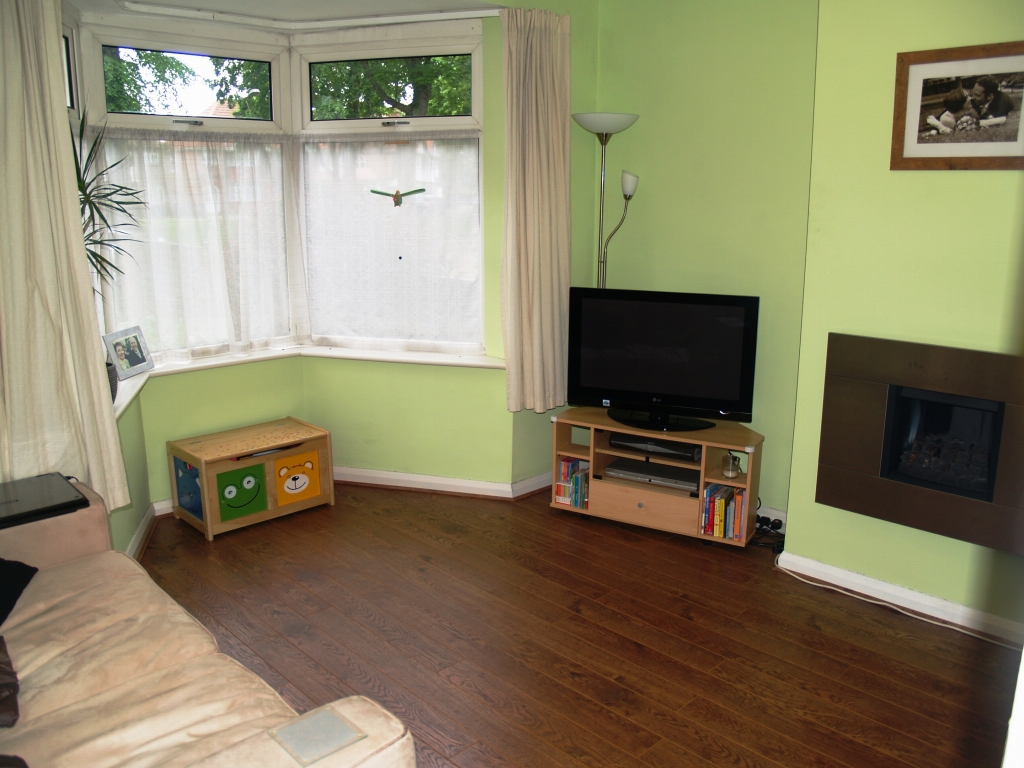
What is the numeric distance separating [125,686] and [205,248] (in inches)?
108

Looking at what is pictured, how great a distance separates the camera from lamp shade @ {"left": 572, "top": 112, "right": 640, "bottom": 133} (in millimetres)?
3807

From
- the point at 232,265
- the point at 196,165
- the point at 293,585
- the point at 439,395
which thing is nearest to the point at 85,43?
the point at 196,165

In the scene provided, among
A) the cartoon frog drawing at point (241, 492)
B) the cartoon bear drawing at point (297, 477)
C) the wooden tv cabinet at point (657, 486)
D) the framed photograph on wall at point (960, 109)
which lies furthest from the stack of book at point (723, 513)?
the cartoon frog drawing at point (241, 492)

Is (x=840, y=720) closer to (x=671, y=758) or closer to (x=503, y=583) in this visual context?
(x=671, y=758)

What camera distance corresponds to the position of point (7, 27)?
2.54 m

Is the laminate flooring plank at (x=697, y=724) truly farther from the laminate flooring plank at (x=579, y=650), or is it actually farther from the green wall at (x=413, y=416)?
the green wall at (x=413, y=416)

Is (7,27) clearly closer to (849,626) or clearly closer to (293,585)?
(293,585)

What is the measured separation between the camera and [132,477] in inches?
144

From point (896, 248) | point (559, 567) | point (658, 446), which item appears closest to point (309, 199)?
point (658, 446)

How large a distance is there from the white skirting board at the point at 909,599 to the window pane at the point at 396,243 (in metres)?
2.03

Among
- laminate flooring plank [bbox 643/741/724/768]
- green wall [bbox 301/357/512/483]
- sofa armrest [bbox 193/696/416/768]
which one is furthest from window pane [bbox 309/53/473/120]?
sofa armrest [bbox 193/696/416/768]

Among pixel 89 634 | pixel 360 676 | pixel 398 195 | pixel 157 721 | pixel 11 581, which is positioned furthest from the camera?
pixel 398 195

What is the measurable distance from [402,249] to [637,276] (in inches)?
51.5

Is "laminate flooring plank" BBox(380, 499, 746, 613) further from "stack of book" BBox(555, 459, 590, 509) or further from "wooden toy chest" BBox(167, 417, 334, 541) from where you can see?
"wooden toy chest" BBox(167, 417, 334, 541)
